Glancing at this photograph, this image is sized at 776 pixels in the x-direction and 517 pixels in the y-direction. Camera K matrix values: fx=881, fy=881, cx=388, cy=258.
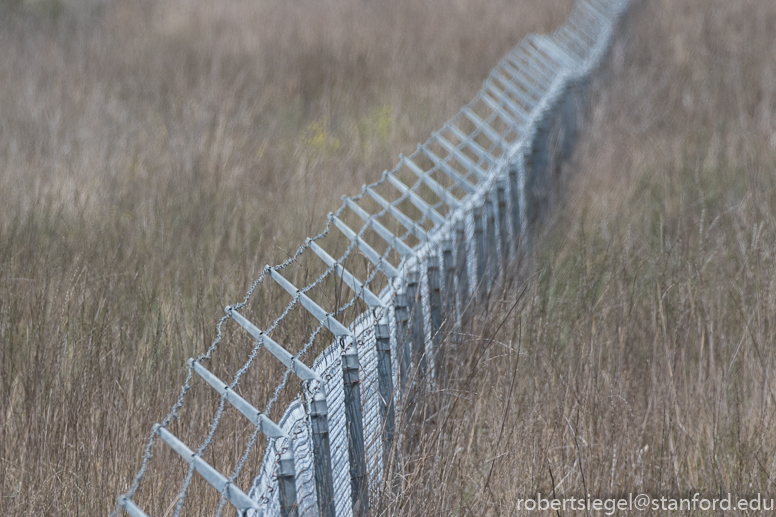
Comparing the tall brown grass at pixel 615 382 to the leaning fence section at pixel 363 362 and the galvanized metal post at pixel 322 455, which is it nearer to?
the leaning fence section at pixel 363 362

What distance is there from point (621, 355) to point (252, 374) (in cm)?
115

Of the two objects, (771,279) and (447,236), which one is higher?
(447,236)

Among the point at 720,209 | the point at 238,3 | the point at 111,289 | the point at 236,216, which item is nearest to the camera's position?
the point at 111,289

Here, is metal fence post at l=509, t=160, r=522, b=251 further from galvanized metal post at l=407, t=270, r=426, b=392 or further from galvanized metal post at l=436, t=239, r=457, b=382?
galvanized metal post at l=407, t=270, r=426, b=392

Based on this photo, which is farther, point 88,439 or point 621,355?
point 621,355

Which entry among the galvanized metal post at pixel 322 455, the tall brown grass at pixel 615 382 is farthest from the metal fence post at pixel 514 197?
the galvanized metal post at pixel 322 455

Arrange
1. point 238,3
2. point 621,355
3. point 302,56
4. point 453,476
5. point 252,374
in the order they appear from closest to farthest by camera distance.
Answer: point 453,476 < point 252,374 < point 621,355 < point 302,56 < point 238,3

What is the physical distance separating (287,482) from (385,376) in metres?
0.78

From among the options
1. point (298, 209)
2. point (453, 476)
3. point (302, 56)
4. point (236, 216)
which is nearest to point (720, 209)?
point (298, 209)

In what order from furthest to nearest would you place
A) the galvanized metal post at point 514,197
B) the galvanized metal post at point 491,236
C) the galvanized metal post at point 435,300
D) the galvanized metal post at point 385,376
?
the galvanized metal post at point 514,197
the galvanized metal post at point 491,236
the galvanized metal post at point 435,300
the galvanized metal post at point 385,376

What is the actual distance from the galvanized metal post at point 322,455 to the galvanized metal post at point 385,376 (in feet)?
1.49

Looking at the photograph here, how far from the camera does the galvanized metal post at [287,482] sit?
4.30 ft

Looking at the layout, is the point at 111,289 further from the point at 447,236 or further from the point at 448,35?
the point at 448,35

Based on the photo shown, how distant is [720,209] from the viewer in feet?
16.4
